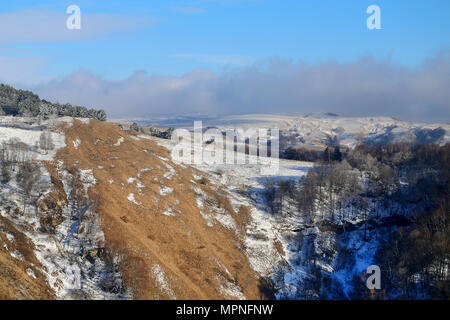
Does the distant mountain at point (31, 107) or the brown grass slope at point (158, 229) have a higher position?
the distant mountain at point (31, 107)

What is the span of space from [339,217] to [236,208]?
20849 mm

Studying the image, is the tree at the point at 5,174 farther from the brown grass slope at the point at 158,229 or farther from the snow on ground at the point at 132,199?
the snow on ground at the point at 132,199

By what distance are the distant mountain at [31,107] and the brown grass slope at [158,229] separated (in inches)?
1307

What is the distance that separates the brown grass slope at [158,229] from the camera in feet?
145

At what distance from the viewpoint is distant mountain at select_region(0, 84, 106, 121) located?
103 m

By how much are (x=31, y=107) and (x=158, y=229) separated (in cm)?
7428

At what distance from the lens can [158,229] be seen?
5362cm

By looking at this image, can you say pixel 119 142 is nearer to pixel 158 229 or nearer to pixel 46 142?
pixel 46 142

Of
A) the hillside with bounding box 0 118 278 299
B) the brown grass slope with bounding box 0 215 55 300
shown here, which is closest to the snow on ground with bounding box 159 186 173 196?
the hillside with bounding box 0 118 278 299

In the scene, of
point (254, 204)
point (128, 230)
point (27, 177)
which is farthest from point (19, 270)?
point (254, 204)

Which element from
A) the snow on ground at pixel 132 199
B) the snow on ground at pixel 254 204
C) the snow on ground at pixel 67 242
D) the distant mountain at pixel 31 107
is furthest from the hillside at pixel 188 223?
the distant mountain at pixel 31 107

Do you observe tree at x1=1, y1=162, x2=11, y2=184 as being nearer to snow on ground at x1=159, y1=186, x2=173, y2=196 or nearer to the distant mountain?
snow on ground at x1=159, y1=186, x2=173, y2=196

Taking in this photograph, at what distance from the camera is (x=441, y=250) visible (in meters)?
51.5

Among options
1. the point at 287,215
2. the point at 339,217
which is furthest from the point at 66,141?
the point at 339,217
